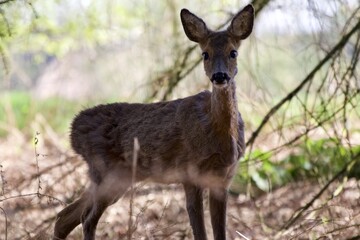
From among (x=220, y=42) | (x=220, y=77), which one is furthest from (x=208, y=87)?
(x=220, y=77)

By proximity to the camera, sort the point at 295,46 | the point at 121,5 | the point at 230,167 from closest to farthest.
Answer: the point at 230,167
the point at 295,46
the point at 121,5

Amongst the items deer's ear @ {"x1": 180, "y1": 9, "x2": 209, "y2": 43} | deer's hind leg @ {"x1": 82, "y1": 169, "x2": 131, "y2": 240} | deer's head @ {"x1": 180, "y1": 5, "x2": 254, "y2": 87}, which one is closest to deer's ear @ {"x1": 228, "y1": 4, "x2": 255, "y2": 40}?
deer's head @ {"x1": 180, "y1": 5, "x2": 254, "y2": 87}

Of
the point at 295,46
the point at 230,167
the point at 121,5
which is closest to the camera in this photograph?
the point at 230,167

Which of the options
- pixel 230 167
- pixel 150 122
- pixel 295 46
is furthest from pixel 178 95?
pixel 230 167

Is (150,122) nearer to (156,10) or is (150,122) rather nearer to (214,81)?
(214,81)

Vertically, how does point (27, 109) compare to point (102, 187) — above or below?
above

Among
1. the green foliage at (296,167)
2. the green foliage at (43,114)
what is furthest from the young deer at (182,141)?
the green foliage at (43,114)

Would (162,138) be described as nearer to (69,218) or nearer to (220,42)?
(220,42)

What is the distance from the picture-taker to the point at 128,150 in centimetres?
614

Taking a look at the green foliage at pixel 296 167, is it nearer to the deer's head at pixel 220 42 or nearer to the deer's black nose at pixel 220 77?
the deer's head at pixel 220 42

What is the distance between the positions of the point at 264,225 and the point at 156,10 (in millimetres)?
3737

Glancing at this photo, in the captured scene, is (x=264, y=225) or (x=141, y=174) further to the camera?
(x=264, y=225)

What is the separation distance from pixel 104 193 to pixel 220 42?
1541 millimetres

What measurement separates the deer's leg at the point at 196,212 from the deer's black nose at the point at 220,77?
2.91 feet
